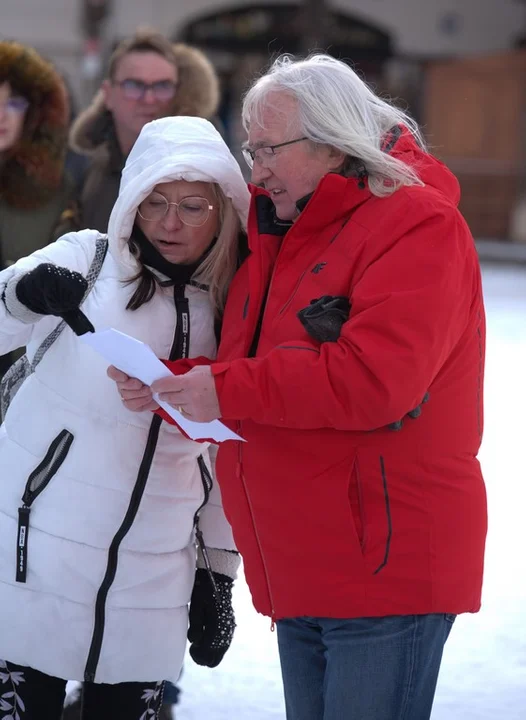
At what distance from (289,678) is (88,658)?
425 mm

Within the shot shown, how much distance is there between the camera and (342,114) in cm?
188

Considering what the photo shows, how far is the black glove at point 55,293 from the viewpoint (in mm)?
1918

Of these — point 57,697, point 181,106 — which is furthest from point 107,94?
point 57,697

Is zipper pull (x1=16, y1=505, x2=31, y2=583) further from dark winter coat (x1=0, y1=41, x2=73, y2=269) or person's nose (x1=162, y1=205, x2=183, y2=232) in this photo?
dark winter coat (x1=0, y1=41, x2=73, y2=269)

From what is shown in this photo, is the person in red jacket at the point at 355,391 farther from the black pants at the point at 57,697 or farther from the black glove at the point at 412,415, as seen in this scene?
the black pants at the point at 57,697

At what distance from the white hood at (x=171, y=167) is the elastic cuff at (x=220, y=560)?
0.68 meters

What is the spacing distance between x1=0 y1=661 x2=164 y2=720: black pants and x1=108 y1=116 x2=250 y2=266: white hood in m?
0.90

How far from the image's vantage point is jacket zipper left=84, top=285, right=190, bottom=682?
7.12 ft

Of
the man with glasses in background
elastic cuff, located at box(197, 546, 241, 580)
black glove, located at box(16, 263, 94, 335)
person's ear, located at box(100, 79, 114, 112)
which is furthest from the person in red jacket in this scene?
person's ear, located at box(100, 79, 114, 112)

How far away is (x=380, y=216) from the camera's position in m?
1.82

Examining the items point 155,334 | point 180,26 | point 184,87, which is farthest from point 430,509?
point 180,26

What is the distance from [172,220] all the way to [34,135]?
1297 millimetres

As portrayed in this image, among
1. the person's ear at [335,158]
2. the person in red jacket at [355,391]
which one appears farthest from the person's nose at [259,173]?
the person's ear at [335,158]

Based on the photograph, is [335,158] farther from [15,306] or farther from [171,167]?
[15,306]
